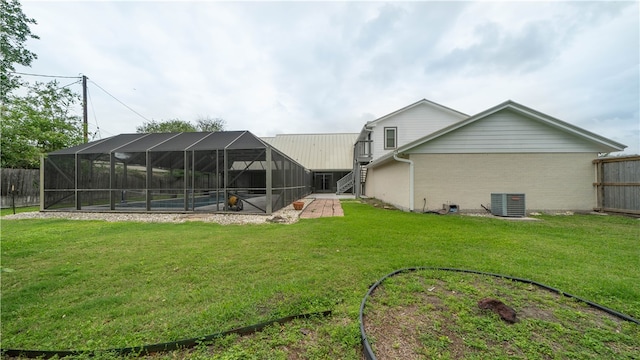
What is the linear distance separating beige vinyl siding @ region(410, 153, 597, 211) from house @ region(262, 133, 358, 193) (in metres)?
14.4

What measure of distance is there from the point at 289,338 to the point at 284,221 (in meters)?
5.71

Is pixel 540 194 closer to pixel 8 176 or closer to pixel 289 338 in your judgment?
pixel 289 338

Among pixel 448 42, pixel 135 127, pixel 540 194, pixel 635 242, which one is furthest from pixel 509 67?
pixel 135 127

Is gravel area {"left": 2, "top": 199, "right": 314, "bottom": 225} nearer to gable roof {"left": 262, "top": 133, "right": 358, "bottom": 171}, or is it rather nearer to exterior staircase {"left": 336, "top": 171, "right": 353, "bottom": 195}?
exterior staircase {"left": 336, "top": 171, "right": 353, "bottom": 195}

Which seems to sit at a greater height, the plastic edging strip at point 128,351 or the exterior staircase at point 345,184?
the exterior staircase at point 345,184

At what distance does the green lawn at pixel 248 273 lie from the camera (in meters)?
2.10

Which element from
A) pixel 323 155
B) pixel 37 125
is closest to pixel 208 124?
pixel 323 155

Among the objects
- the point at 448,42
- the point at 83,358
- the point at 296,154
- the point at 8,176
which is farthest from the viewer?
the point at 296,154

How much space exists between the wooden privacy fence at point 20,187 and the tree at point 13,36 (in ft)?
19.1

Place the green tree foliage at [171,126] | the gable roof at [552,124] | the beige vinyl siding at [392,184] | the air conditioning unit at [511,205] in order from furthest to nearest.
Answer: the green tree foliage at [171,126] < the beige vinyl siding at [392,184] < the gable roof at [552,124] < the air conditioning unit at [511,205]

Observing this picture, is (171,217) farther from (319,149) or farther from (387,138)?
(319,149)

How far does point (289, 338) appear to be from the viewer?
201 cm

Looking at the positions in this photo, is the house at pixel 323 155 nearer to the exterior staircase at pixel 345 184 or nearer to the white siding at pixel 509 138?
the exterior staircase at pixel 345 184

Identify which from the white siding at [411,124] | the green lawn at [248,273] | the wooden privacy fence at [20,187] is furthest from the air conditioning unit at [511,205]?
the wooden privacy fence at [20,187]
